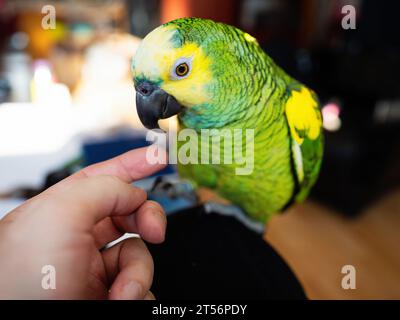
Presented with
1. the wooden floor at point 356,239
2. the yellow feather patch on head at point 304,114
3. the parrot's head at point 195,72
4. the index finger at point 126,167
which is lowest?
the wooden floor at point 356,239

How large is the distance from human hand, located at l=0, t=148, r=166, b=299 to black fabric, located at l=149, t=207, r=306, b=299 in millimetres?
53

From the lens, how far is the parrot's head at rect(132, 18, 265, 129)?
0.38 metres

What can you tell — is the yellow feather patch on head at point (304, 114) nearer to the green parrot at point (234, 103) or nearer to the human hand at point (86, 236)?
the green parrot at point (234, 103)

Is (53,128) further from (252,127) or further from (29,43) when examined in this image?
(252,127)

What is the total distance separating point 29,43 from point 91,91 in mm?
217

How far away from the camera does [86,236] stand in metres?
0.34

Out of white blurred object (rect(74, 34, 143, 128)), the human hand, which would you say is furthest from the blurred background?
the human hand

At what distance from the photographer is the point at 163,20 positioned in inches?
15.8

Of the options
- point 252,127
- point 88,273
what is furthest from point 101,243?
point 252,127

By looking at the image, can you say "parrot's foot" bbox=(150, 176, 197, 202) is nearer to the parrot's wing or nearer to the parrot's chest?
the parrot's chest

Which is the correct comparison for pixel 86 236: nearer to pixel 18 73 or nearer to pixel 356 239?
pixel 18 73

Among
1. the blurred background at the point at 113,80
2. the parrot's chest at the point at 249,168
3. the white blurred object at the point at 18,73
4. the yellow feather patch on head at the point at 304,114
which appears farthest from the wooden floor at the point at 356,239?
the white blurred object at the point at 18,73

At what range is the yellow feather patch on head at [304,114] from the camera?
527mm

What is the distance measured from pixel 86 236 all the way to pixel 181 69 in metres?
0.22
